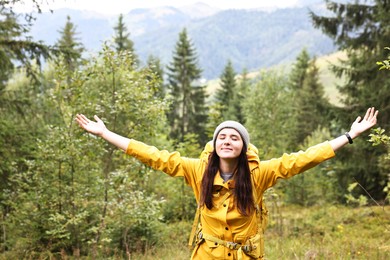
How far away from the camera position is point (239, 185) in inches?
147

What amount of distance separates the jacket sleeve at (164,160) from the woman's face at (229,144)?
314mm

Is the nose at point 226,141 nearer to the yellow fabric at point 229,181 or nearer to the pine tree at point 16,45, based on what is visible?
the yellow fabric at point 229,181

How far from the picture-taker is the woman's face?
382 cm

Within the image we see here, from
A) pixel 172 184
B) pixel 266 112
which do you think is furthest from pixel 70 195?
pixel 266 112

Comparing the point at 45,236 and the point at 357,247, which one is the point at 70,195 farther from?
the point at 357,247

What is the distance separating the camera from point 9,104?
11.6m

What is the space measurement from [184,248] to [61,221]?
2.79m

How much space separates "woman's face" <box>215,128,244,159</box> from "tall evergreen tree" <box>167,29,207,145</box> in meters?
41.5

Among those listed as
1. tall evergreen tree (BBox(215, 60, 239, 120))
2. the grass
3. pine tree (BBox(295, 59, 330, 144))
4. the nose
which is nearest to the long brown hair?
the nose

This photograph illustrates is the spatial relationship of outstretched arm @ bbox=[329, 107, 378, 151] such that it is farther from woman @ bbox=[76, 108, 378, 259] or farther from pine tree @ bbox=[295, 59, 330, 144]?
pine tree @ bbox=[295, 59, 330, 144]

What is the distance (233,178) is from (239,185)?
119 millimetres

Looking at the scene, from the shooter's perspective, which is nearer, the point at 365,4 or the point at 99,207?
the point at 99,207

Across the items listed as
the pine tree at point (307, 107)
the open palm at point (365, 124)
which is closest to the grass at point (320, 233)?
the open palm at point (365, 124)

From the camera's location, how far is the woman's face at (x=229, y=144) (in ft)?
12.5
